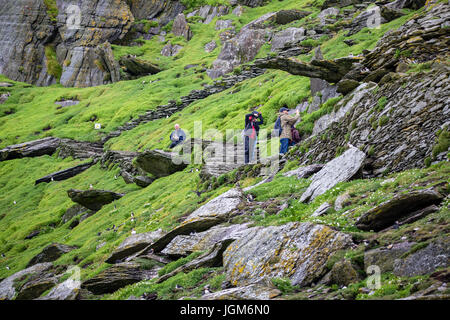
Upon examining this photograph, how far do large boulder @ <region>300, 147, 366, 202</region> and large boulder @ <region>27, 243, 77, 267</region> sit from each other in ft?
51.4

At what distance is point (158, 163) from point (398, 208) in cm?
2414

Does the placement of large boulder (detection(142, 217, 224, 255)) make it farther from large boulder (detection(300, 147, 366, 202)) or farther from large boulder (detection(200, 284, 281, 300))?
large boulder (detection(200, 284, 281, 300))

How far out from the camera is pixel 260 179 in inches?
817

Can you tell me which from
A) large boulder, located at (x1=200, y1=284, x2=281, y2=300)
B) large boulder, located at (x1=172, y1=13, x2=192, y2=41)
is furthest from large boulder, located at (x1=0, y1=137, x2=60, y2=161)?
large boulder, located at (x1=200, y1=284, x2=281, y2=300)

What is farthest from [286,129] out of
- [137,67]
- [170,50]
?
[170,50]

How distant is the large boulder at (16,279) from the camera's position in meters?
20.0

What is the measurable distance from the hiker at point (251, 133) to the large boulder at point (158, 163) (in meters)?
8.60

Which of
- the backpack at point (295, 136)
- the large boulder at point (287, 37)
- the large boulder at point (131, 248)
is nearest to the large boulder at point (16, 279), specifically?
the large boulder at point (131, 248)

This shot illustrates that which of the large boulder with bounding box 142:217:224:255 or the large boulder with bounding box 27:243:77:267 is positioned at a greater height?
the large boulder with bounding box 142:217:224:255

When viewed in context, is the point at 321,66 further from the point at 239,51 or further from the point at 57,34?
the point at 57,34

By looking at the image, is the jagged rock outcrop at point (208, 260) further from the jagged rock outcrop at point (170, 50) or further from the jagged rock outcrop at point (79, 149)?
the jagged rock outcrop at point (170, 50)

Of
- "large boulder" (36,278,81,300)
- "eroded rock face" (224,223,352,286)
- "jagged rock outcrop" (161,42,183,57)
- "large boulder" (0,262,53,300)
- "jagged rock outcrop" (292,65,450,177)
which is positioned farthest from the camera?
"jagged rock outcrop" (161,42,183,57)

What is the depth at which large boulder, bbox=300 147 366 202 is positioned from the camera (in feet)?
45.1

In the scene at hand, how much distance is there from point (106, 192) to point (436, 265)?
26821mm
